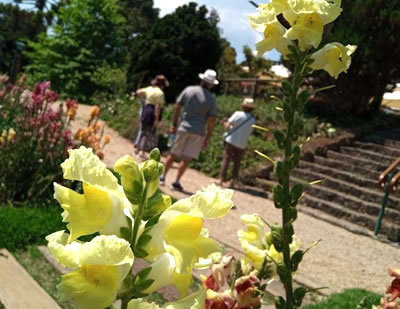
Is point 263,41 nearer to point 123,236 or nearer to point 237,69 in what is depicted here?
point 123,236

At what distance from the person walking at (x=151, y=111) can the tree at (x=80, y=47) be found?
1364 centimetres

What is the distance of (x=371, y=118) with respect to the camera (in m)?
13.4

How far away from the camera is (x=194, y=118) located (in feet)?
24.3

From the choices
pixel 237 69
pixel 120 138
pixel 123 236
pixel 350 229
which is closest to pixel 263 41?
pixel 123 236

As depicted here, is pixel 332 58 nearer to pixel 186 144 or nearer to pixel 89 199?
pixel 89 199

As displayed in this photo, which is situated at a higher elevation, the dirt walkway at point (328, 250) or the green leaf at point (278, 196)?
the green leaf at point (278, 196)

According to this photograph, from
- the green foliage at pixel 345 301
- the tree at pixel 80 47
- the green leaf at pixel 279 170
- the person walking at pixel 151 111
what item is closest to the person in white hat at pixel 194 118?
the person walking at pixel 151 111

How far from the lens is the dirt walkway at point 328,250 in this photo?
4.94m

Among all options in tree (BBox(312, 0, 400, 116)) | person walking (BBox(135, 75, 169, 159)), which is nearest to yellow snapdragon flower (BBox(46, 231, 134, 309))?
person walking (BBox(135, 75, 169, 159))

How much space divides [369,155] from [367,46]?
278 centimetres

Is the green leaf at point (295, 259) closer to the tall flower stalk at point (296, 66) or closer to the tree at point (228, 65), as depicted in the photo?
the tall flower stalk at point (296, 66)

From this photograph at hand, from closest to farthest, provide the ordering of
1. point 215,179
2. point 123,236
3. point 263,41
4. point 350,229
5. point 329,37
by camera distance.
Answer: point 123,236, point 263,41, point 350,229, point 215,179, point 329,37

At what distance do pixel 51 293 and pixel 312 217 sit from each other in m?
6.00

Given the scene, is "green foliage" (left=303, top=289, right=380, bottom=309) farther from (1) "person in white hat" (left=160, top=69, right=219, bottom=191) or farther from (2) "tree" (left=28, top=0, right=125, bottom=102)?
(2) "tree" (left=28, top=0, right=125, bottom=102)
